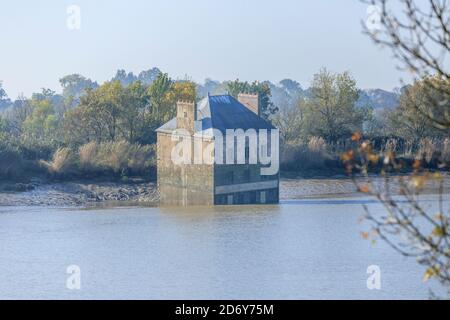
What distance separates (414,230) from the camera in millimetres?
8180

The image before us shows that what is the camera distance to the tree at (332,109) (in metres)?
49.8

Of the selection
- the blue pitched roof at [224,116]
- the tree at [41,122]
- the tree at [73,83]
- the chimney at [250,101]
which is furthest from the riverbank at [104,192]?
the tree at [73,83]

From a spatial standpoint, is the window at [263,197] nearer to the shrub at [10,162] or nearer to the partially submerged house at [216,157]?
the partially submerged house at [216,157]

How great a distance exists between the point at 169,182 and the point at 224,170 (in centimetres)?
245

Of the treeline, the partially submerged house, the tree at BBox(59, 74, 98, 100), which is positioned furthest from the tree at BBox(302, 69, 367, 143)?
the tree at BBox(59, 74, 98, 100)

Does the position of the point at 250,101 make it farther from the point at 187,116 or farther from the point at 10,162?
the point at 10,162

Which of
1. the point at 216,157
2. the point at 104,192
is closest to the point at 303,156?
the point at 216,157

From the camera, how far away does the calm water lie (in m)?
20.1

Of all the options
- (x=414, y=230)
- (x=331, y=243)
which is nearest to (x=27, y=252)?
(x=331, y=243)

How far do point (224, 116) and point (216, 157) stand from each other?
5.64ft

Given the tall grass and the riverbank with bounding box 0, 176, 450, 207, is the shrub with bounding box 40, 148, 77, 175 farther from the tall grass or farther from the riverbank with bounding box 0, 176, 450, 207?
the riverbank with bounding box 0, 176, 450, 207

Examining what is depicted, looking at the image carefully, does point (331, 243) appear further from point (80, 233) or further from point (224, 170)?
point (224, 170)

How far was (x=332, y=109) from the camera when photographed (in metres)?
50.8

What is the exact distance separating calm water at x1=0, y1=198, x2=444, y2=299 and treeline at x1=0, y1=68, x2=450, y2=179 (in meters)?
6.20
